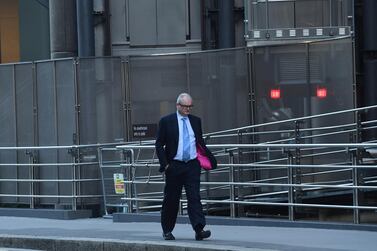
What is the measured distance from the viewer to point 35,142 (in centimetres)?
1842

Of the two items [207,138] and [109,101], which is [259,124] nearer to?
[207,138]

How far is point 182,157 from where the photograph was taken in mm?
11688

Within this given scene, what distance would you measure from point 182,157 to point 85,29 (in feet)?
35.2

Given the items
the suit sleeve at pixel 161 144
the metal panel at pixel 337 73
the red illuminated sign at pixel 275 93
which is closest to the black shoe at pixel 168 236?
the suit sleeve at pixel 161 144

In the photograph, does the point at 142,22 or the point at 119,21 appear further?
the point at 119,21

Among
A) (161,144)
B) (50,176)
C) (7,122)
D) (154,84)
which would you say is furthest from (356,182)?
(7,122)

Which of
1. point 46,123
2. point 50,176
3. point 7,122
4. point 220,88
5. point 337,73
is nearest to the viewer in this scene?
point 337,73

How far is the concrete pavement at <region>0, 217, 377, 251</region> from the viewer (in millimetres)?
11062

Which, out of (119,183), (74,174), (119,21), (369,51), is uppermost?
(119,21)

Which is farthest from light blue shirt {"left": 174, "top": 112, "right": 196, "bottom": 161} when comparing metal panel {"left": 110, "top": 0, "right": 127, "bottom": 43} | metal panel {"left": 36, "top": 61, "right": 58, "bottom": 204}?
metal panel {"left": 110, "top": 0, "right": 127, "bottom": 43}

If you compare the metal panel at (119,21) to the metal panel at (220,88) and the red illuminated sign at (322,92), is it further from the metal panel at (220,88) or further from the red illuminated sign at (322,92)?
the red illuminated sign at (322,92)

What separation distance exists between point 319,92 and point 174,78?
2873 millimetres

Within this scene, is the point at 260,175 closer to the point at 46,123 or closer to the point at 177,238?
the point at 177,238

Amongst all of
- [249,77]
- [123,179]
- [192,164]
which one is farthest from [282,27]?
[192,164]
